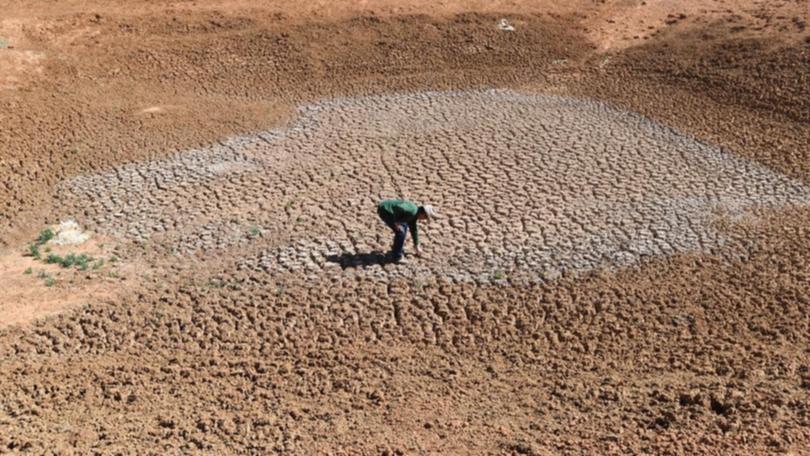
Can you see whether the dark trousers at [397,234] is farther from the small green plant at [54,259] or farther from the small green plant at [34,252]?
the small green plant at [34,252]

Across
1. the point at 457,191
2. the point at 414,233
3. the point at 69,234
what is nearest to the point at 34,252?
the point at 69,234

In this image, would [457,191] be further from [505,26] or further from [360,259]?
[505,26]

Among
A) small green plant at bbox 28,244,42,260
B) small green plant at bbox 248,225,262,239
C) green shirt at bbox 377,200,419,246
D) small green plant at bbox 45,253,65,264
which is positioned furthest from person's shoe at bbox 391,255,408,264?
small green plant at bbox 28,244,42,260

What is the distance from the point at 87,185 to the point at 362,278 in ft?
21.0

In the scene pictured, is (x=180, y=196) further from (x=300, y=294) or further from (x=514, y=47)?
(x=514, y=47)

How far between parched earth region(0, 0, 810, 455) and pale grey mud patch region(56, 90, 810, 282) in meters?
0.06

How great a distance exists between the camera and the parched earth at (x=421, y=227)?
898cm

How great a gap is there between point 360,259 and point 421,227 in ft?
4.62

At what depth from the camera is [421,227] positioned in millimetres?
Result: 12805

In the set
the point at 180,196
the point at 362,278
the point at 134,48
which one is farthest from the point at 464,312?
the point at 134,48

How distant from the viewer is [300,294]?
1121 cm

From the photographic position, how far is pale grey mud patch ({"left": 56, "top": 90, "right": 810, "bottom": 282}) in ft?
39.6

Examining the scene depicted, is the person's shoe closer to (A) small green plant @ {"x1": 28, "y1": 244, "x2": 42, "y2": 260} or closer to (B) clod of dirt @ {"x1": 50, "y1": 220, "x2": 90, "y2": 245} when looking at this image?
(B) clod of dirt @ {"x1": 50, "y1": 220, "x2": 90, "y2": 245}

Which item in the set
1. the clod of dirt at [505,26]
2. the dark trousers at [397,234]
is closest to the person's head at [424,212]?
the dark trousers at [397,234]
